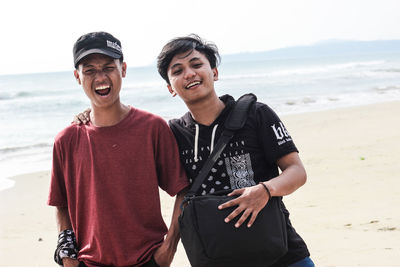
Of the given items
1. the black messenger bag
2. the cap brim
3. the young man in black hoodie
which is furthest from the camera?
the cap brim

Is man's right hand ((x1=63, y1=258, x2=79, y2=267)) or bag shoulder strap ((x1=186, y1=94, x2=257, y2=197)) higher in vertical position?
bag shoulder strap ((x1=186, y1=94, x2=257, y2=197))

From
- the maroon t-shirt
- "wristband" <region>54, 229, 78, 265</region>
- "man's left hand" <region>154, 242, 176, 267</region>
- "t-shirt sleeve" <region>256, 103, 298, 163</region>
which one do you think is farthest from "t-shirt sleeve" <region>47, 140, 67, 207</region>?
"t-shirt sleeve" <region>256, 103, 298, 163</region>

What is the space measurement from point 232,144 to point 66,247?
105 cm

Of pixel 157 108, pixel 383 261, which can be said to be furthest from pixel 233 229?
pixel 157 108

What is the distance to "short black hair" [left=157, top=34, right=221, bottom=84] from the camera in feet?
9.40

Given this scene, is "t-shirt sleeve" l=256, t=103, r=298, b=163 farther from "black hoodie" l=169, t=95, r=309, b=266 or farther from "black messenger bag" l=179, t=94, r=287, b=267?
"black messenger bag" l=179, t=94, r=287, b=267

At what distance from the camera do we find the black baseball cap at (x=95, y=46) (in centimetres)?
270

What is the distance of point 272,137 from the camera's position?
2.62 m

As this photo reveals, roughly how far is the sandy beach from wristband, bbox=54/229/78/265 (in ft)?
7.96

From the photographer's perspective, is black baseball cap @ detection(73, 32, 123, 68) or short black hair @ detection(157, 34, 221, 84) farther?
short black hair @ detection(157, 34, 221, 84)

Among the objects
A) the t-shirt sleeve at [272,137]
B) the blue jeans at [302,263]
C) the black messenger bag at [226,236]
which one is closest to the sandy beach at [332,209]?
the blue jeans at [302,263]

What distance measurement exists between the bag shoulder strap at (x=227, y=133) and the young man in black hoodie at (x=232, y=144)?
4cm

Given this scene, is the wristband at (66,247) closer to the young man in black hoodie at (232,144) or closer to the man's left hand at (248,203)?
the young man in black hoodie at (232,144)

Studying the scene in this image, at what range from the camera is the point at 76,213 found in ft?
8.75
